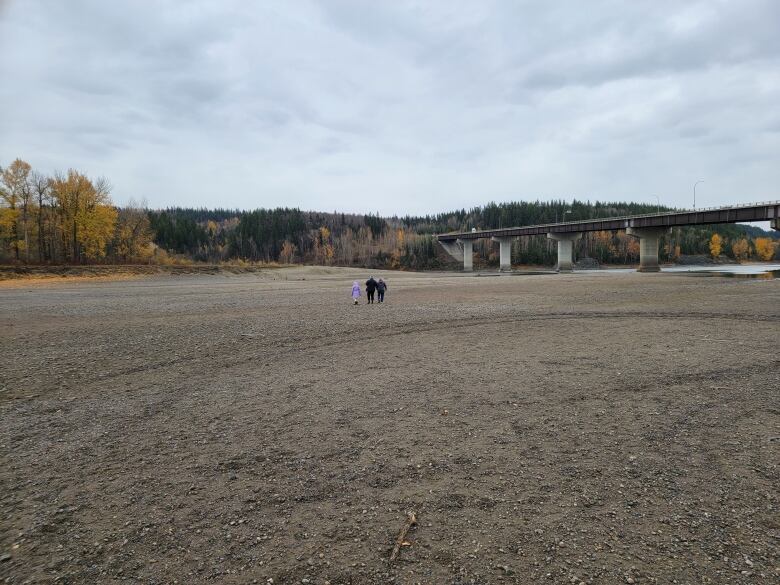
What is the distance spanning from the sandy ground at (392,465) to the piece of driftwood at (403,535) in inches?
2.8

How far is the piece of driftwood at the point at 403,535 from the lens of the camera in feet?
13.8

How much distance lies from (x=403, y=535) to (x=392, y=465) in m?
1.57

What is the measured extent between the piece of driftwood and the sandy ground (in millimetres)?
71

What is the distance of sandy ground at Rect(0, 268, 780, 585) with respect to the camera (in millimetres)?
4098

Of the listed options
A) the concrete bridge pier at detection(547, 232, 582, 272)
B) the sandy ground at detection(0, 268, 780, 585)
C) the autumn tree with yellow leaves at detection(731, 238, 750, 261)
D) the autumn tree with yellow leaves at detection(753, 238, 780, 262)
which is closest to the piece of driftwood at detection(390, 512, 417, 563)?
the sandy ground at detection(0, 268, 780, 585)

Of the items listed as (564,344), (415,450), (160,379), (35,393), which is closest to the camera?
(415,450)

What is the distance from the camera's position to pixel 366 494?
208 inches

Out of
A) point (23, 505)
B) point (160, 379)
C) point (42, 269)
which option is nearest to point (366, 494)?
point (23, 505)

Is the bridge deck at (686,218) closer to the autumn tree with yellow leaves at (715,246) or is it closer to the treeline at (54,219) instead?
the treeline at (54,219)

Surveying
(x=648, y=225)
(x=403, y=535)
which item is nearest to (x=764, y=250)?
(x=648, y=225)

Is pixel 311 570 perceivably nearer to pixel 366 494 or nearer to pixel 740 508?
pixel 366 494

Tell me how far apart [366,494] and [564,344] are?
11.2 metres

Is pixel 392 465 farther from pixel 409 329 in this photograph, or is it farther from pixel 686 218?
pixel 686 218

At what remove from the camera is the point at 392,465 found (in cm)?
603
